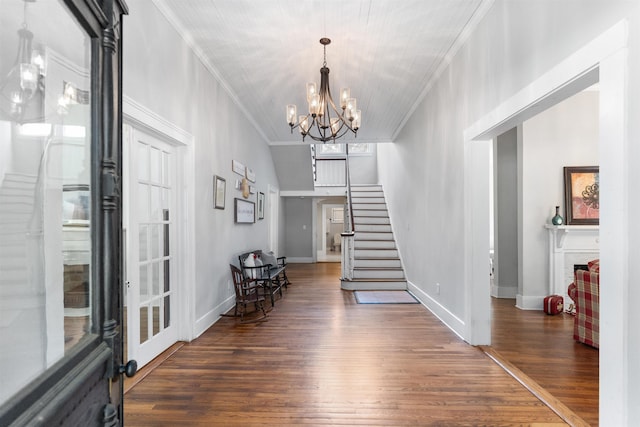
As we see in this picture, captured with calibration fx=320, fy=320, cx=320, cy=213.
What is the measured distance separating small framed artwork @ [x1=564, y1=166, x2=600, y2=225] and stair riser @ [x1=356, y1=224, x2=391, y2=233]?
3450 mm

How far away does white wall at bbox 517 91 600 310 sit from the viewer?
4.51 m

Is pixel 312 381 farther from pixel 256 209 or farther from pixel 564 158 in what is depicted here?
pixel 564 158

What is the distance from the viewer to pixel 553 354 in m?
2.97

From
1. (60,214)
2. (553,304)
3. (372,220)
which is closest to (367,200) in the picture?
(372,220)

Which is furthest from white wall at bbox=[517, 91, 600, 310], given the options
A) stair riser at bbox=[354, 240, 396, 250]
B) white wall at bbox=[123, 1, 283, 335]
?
white wall at bbox=[123, 1, 283, 335]

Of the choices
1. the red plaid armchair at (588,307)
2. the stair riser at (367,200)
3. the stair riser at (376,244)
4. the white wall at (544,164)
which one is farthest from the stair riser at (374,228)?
the red plaid armchair at (588,307)

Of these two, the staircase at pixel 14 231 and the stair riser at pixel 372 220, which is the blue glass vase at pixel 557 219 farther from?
the staircase at pixel 14 231

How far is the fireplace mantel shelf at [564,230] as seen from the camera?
4418 mm

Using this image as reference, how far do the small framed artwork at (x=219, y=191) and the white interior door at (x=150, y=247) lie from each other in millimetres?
680

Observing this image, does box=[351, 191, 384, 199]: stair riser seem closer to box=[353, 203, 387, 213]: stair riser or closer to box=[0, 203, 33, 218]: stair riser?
box=[353, 203, 387, 213]: stair riser

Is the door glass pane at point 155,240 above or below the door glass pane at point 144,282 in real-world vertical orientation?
above

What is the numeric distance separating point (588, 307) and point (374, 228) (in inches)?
177

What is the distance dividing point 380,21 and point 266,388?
321 centimetres

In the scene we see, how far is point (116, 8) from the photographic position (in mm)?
989
